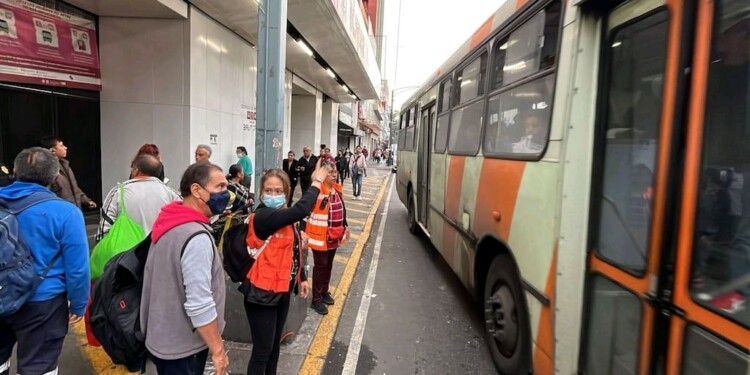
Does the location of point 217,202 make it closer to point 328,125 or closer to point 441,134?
point 441,134

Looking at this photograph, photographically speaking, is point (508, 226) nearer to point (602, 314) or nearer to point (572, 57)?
point (602, 314)

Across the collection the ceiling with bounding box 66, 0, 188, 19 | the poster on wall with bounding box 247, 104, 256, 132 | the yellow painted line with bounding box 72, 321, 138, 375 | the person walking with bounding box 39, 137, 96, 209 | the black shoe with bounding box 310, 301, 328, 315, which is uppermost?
the ceiling with bounding box 66, 0, 188, 19

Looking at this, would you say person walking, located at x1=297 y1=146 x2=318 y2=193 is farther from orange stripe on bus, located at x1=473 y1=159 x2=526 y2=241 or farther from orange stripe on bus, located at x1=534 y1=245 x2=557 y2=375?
orange stripe on bus, located at x1=534 y1=245 x2=557 y2=375

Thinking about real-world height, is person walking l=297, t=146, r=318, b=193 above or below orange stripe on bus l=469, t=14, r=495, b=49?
below

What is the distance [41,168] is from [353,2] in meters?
11.2

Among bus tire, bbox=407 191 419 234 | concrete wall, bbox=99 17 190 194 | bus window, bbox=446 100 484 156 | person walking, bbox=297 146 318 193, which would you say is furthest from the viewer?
person walking, bbox=297 146 318 193

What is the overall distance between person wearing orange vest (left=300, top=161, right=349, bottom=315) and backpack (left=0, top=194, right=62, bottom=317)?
2.35 meters

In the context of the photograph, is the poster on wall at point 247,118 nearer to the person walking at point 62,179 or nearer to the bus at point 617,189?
→ the person walking at point 62,179

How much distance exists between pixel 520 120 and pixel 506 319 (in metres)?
1.56

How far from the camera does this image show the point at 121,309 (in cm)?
207

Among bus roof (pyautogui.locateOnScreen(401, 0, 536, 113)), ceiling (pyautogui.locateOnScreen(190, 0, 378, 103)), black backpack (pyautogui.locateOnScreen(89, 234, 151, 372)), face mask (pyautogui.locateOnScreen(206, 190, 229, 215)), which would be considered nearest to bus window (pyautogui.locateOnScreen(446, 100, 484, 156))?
bus roof (pyautogui.locateOnScreen(401, 0, 536, 113))

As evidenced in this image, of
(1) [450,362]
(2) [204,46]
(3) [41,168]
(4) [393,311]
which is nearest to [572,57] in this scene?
(1) [450,362]

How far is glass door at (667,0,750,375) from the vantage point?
1.55 metres

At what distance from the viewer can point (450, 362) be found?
3.84 metres
